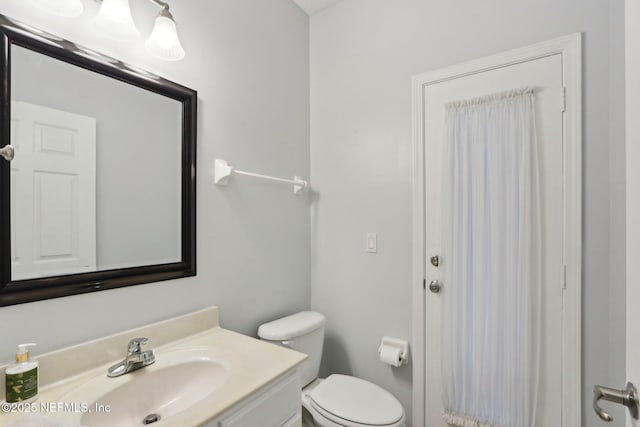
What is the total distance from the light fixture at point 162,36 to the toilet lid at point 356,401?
5.35 feet

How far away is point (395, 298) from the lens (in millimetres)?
1695

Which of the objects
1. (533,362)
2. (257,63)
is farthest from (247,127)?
(533,362)

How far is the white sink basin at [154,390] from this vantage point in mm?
869

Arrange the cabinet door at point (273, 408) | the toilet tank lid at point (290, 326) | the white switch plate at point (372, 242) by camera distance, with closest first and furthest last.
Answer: the cabinet door at point (273, 408)
the toilet tank lid at point (290, 326)
the white switch plate at point (372, 242)

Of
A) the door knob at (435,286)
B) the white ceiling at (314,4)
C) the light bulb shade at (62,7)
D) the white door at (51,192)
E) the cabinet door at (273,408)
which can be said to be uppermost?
the white ceiling at (314,4)

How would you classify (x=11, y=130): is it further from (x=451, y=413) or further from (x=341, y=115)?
(x=451, y=413)

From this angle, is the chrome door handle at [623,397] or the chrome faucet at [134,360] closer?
the chrome door handle at [623,397]

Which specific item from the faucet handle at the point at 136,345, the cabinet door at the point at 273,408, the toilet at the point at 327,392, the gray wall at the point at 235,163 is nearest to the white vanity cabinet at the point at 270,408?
the cabinet door at the point at 273,408

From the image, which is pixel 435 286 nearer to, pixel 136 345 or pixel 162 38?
pixel 136 345

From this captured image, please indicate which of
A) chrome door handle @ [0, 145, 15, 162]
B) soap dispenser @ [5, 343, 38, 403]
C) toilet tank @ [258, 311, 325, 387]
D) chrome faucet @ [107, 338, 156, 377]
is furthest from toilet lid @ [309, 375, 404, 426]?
chrome door handle @ [0, 145, 15, 162]

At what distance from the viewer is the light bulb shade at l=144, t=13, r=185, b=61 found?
1.10 meters

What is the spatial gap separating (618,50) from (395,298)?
4.62 feet

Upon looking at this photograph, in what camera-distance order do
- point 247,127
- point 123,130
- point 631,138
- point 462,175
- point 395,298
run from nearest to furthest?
point 631,138 < point 123,130 < point 462,175 < point 247,127 < point 395,298

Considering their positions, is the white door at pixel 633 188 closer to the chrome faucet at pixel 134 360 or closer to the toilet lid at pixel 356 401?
the toilet lid at pixel 356 401
